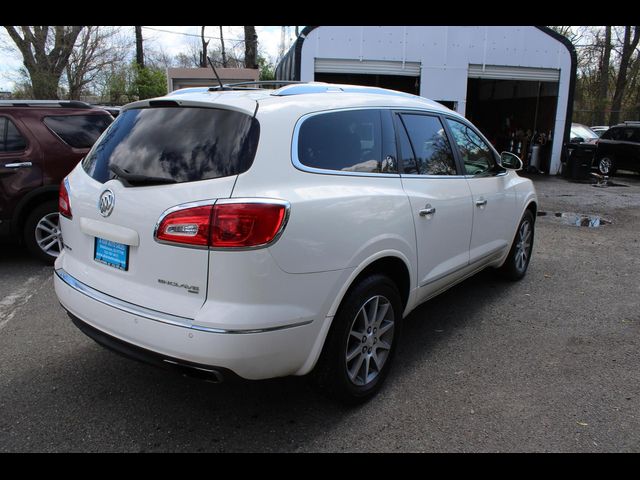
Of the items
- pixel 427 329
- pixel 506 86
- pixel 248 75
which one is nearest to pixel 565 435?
pixel 427 329

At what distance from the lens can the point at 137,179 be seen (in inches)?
102

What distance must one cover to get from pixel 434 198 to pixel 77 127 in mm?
4669

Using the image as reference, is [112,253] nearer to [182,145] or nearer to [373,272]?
[182,145]

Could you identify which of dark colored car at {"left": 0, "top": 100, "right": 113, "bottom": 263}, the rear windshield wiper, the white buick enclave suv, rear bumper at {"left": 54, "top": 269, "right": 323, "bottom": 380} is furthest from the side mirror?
dark colored car at {"left": 0, "top": 100, "right": 113, "bottom": 263}

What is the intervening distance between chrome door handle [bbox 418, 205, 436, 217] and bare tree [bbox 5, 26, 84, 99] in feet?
80.8

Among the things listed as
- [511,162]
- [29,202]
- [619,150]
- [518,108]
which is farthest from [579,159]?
[29,202]

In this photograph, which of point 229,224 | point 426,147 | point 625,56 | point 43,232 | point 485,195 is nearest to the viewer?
point 229,224

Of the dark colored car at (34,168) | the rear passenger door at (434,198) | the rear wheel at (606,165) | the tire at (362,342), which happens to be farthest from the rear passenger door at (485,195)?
the rear wheel at (606,165)

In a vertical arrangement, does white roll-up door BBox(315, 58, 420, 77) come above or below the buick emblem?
above

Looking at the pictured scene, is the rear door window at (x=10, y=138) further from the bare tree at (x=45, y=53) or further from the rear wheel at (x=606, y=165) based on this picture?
the bare tree at (x=45, y=53)

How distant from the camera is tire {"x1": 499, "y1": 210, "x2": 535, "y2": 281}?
5.24 m

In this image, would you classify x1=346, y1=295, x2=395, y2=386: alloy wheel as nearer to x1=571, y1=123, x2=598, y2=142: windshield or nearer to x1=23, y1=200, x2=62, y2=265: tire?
x1=23, y1=200, x2=62, y2=265: tire

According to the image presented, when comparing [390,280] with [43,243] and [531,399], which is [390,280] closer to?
[531,399]
